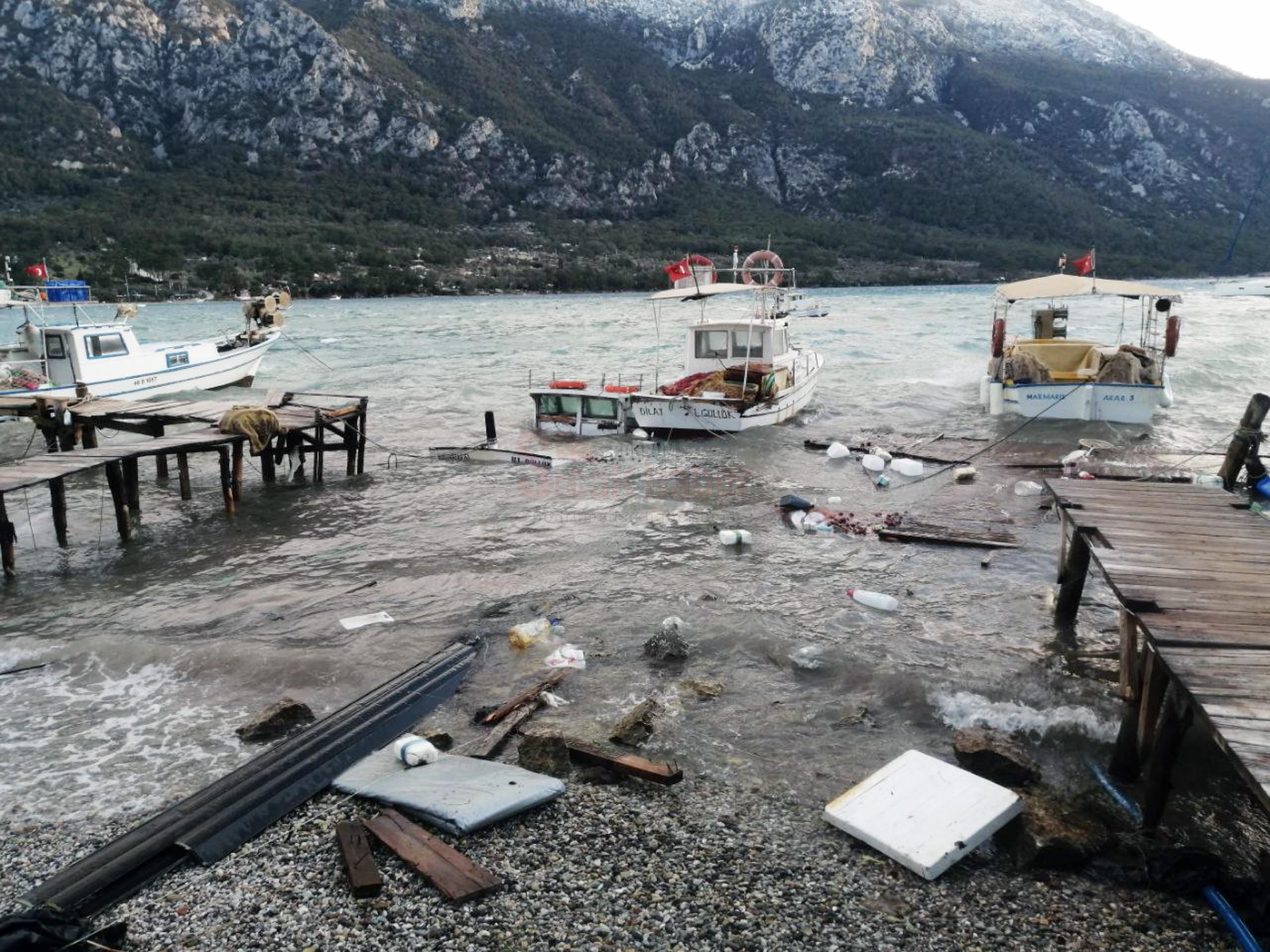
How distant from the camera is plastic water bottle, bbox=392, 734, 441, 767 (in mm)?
6527

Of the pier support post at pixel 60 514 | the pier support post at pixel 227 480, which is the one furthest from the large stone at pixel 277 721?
the pier support post at pixel 227 480

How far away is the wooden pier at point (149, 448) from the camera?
12633 millimetres

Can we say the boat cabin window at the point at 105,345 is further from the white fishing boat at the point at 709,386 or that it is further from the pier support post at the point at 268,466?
the white fishing boat at the point at 709,386

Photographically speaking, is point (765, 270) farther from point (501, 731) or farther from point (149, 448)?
point (501, 731)

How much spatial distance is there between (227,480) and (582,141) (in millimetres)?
141260

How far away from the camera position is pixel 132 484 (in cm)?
1494

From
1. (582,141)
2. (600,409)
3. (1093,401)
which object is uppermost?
(582,141)

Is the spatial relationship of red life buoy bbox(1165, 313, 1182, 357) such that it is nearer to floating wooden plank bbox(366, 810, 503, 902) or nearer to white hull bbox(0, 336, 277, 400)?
floating wooden plank bbox(366, 810, 503, 902)

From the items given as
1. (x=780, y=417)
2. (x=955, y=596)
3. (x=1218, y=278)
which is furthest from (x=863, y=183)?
(x=955, y=596)

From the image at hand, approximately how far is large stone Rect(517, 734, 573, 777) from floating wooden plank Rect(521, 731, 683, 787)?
3.0 inches

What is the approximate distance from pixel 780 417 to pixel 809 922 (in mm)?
18673

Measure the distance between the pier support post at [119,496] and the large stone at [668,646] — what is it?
9.70m

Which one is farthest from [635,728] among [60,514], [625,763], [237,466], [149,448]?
[237,466]

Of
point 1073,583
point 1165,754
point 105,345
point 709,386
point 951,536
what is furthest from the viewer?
point 105,345
